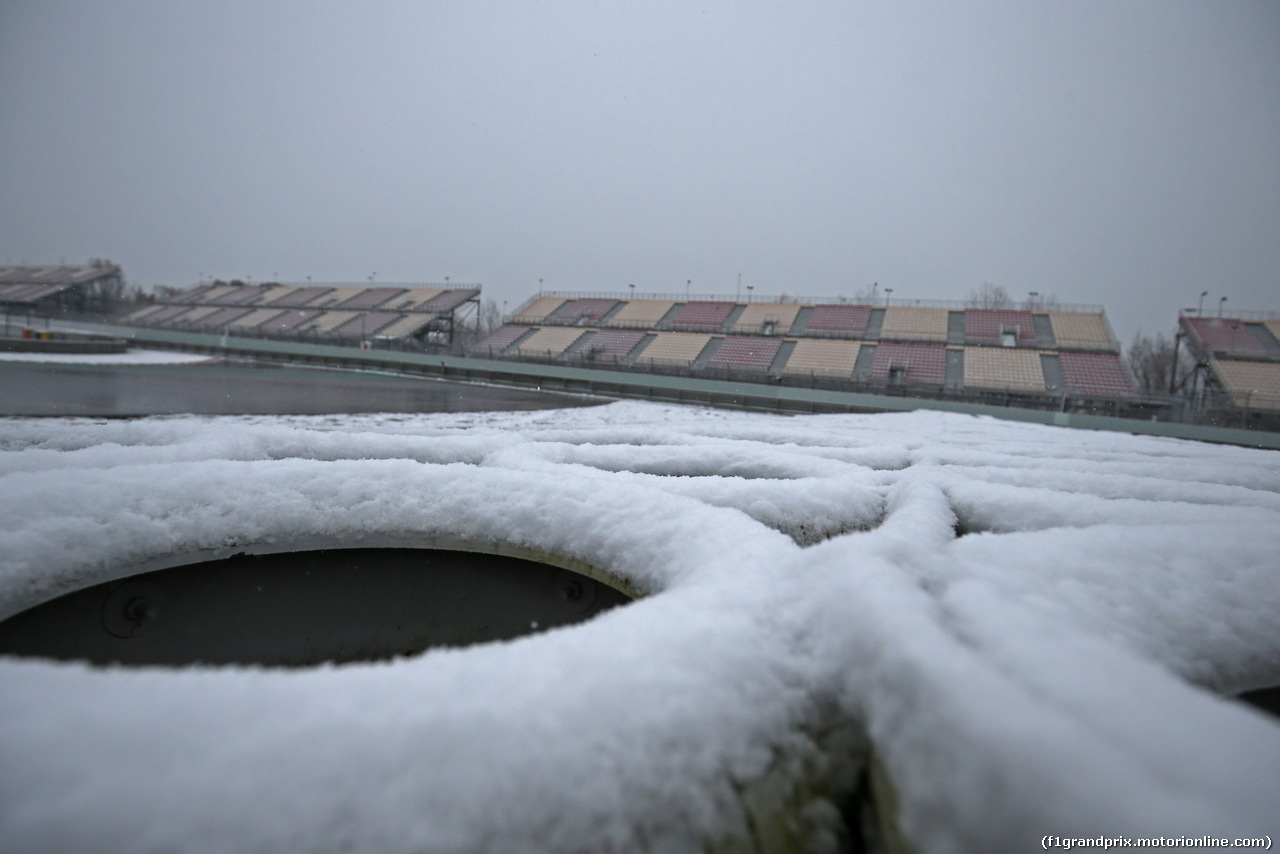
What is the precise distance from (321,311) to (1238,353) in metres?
41.7

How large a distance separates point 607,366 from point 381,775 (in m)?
20.0

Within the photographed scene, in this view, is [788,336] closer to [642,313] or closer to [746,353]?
[746,353]

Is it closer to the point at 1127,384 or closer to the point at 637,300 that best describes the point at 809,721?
the point at 1127,384

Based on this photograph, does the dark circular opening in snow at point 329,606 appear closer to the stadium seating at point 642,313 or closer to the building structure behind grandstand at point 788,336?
the building structure behind grandstand at point 788,336

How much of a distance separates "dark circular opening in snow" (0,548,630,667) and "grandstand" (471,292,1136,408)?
1617cm

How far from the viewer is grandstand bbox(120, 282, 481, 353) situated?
3105 cm

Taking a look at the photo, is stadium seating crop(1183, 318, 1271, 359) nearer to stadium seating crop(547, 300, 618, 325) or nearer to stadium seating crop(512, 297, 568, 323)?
stadium seating crop(547, 300, 618, 325)

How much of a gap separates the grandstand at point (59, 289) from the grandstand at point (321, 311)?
1.68 metres

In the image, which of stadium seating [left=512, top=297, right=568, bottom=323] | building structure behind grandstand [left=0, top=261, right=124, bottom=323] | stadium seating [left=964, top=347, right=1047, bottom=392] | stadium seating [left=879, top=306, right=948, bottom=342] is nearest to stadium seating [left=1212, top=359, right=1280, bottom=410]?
stadium seating [left=964, top=347, right=1047, bottom=392]

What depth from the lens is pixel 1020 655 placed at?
855 mm

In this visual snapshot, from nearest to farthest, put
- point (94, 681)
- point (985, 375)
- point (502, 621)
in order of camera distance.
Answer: point (94, 681)
point (502, 621)
point (985, 375)

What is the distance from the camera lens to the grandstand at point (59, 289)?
32.9 m

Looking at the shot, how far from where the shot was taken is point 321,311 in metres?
34.8

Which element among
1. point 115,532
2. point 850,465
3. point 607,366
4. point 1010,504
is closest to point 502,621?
point 115,532
